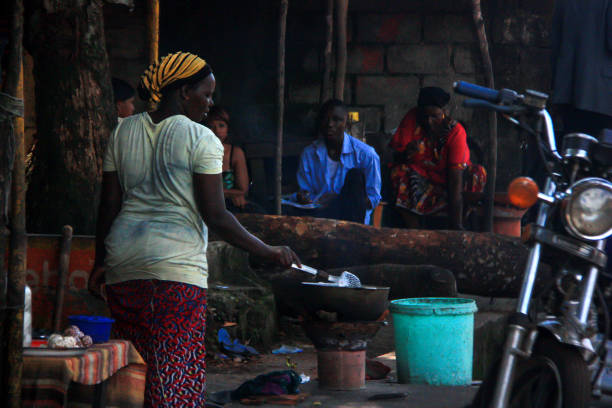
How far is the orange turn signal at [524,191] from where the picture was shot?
302 cm

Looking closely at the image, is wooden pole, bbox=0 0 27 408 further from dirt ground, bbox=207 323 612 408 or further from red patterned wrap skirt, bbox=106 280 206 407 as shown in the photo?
dirt ground, bbox=207 323 612 408

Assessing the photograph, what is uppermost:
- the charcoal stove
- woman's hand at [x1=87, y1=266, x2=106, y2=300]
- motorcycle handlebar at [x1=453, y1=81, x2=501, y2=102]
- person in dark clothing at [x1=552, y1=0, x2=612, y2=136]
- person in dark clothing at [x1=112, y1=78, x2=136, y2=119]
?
person in dark clothing at [x1=552, y1=0, x2=612, y2=136]

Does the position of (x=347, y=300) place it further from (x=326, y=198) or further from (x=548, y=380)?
(x=326, y=198)

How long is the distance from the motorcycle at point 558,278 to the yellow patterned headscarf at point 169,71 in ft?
3.16

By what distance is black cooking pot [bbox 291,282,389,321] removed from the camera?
182 inches

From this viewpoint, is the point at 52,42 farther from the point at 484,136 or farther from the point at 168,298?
the point at 484,136

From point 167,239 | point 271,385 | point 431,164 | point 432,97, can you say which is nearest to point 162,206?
point 167,239

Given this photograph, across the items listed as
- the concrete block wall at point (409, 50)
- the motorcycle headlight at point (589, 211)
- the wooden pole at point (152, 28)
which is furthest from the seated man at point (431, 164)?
the motorcycle headlight at point (589, 211)

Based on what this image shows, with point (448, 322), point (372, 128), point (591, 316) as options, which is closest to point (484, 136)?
point (372, 128)

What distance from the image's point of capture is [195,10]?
30.0 ft

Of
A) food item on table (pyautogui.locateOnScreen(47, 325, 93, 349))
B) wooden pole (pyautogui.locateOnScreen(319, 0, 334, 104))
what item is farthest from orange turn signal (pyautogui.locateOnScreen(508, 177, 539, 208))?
wooden pole (pyautogui.locateOnScreen(319, 0, 334, 104))

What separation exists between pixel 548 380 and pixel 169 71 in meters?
1.67

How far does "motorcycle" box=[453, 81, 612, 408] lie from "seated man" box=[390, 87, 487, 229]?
4603 millimetres

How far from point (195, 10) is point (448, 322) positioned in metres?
5.23
